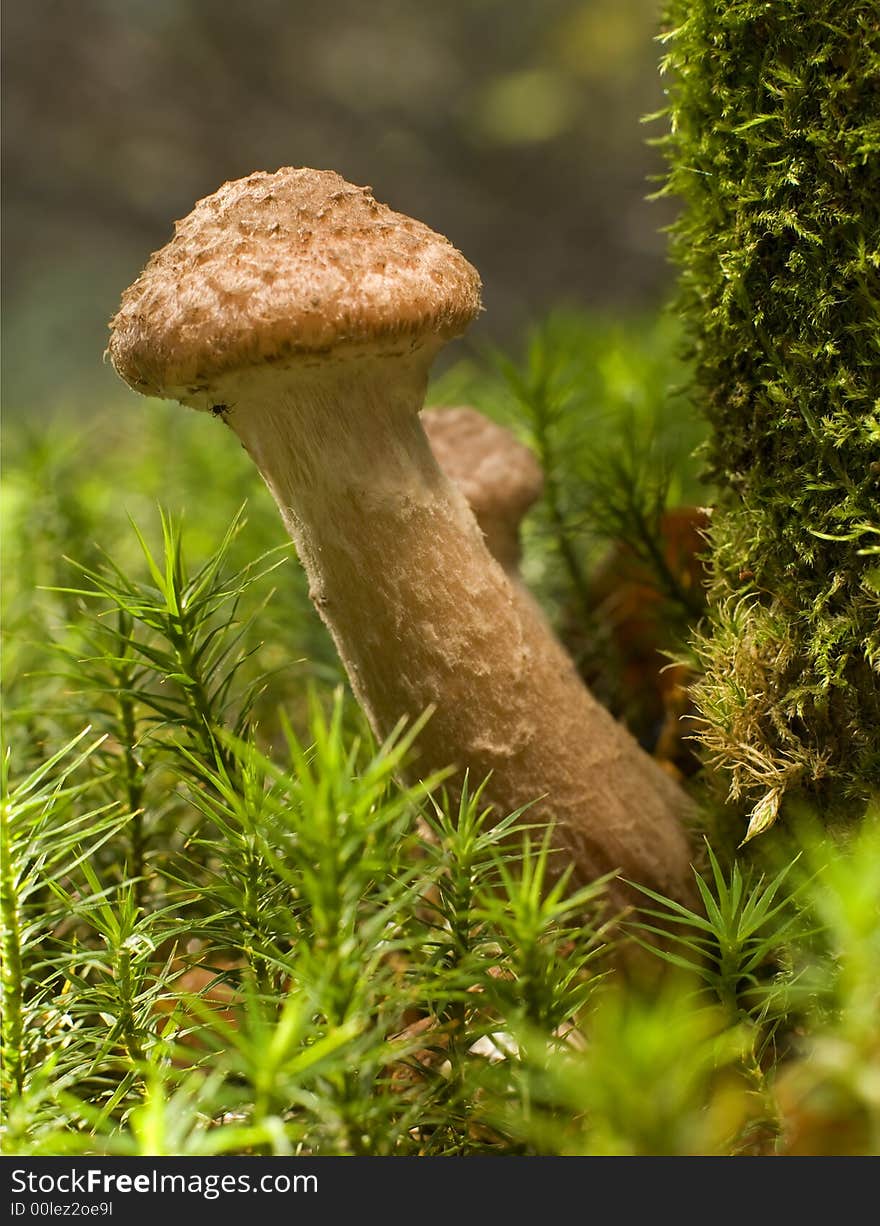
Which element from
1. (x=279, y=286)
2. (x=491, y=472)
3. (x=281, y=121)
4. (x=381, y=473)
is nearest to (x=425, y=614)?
(x=381, y=473)

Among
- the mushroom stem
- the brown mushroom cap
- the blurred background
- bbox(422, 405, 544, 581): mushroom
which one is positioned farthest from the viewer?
the blurred background

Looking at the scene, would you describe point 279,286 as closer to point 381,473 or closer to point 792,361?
point 381,473

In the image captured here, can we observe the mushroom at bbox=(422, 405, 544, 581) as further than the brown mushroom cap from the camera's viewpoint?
Yes

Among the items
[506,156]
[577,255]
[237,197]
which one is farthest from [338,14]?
[237,197]

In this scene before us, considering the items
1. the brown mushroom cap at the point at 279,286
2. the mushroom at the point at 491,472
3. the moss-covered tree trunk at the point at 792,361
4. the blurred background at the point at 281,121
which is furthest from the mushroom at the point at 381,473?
the blurred background at the point at 281,121

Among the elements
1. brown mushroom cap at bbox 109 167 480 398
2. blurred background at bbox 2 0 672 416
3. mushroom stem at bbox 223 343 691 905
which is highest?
blurred background at bbox 2 0 672 416

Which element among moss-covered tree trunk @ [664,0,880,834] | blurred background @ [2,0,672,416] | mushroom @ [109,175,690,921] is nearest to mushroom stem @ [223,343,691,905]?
mushroom @ [109,175,690,921]

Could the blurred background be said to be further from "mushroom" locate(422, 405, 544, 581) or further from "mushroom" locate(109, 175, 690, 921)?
"mushroom" locate(109, 175, 690, 921)

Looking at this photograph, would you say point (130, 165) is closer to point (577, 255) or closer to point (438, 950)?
point (577, 255)
